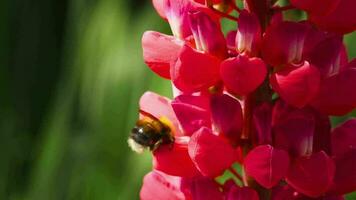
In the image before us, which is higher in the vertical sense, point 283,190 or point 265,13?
point 265,13

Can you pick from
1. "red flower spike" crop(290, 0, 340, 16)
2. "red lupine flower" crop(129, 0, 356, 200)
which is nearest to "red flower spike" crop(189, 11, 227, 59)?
"red lupine flower" crop(129, 0, 356, 200)

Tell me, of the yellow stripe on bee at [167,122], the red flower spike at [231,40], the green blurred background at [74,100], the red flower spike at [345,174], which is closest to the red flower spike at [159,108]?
the yellow stripe on bee at [167,122]

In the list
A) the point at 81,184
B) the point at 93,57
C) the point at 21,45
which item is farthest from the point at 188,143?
the point at 21,45

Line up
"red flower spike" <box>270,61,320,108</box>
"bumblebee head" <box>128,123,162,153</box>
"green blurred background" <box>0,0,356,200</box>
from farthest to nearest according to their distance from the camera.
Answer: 1. "green blurred background" <box>0,0,356,200</box>
2. "bumblebee head" <box>128,123,162,153</box>
3. "red flower spike" <box>270,61,320,108</box>

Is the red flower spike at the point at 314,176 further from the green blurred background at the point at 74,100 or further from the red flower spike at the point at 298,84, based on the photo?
the green blurred background at the point at 74,100

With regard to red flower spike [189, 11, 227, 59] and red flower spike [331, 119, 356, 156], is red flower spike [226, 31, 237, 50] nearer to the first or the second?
red flower spike [189, 11, 227, 59]

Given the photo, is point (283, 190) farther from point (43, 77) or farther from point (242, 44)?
point (43, 77)

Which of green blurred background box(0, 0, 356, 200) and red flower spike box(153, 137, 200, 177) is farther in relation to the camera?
green blurred background box(0, 0, 356, 200)

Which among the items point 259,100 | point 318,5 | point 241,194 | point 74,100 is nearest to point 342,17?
point 318,5
